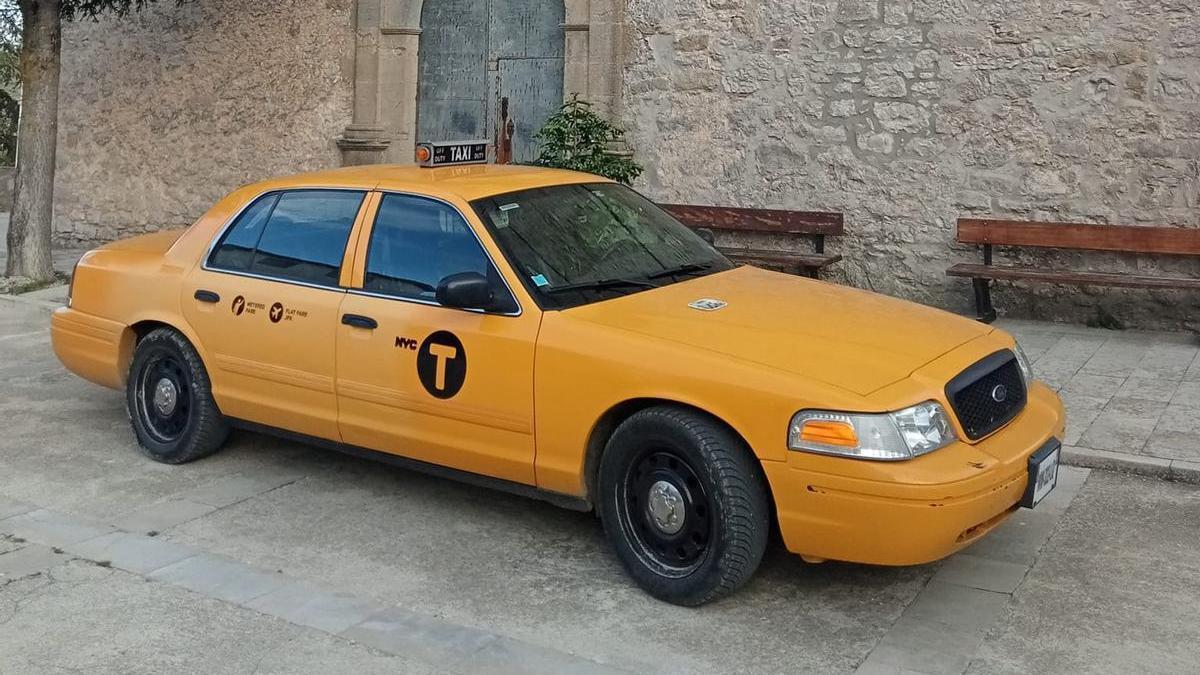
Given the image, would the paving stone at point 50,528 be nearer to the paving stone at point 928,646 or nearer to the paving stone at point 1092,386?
the paving stone at point 928,646

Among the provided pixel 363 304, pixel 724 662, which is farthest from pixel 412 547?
pixel 724 662

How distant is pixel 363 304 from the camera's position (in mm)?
5496

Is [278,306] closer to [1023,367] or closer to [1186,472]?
[1023,367]

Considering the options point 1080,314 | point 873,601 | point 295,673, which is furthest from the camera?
point 1080,314

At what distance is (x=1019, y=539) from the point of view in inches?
207

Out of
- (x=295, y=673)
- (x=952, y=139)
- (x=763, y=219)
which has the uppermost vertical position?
(x=952, y=139)

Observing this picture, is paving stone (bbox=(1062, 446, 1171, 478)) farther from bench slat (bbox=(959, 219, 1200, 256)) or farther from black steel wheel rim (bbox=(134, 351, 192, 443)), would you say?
black steel wheel rim (bbox=(134, 351, 192, 443))

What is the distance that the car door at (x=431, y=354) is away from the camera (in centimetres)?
502

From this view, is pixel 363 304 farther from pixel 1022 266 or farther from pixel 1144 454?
pixel 1022 266

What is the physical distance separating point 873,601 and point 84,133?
494 inches

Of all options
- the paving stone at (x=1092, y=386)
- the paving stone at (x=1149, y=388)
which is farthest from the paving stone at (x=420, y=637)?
the paving stone at (x=1149, y=388)

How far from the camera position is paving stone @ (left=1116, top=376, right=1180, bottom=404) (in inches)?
297

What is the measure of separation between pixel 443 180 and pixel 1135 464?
3.66 metres

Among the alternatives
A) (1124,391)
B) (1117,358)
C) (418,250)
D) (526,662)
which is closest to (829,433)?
(526,662)
